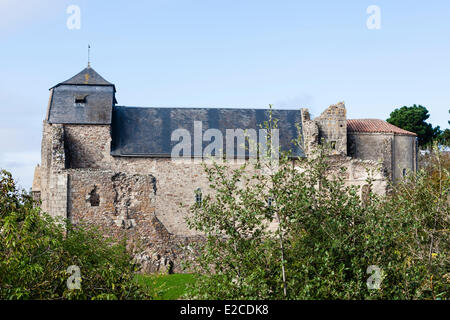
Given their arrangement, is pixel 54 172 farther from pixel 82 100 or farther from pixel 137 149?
pixel 82 100

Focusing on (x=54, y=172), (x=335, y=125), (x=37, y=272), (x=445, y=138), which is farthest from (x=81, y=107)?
(x=445, y=138)

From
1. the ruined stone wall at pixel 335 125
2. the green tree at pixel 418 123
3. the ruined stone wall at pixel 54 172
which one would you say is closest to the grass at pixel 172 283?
the ruined stone wall at pixel 54 172

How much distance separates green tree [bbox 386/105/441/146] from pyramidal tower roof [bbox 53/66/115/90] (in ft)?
102

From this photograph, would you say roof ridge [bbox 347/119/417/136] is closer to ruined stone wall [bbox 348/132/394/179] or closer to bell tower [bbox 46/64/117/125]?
ruined stone wall [bbox 348/132/394/179]

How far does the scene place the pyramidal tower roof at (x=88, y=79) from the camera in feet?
127

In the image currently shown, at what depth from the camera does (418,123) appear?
189 ft

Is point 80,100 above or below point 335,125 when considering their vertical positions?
above

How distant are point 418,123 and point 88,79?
33.9 meters

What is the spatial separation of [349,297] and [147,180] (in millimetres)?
19442

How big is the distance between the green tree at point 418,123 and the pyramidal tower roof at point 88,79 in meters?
31.0

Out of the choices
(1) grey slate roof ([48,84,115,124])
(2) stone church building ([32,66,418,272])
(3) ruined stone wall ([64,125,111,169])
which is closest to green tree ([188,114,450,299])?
(2) stone church building ([32,66,418,272])

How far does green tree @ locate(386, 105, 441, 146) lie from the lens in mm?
56781

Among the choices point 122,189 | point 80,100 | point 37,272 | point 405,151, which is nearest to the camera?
point 37,272
